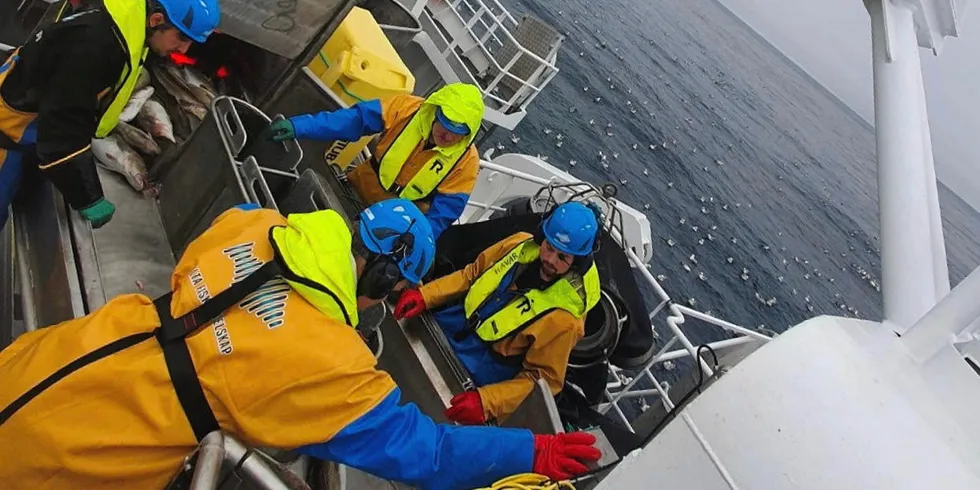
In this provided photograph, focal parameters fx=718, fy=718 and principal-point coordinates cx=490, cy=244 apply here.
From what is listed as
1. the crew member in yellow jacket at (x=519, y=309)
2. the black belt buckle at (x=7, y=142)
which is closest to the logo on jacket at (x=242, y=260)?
the black belt buckle at (x=7, y=142)

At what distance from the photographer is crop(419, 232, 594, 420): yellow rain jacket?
412cm

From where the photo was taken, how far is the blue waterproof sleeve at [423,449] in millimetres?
2291

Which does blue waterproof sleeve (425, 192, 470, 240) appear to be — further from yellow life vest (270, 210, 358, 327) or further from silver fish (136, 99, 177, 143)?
yellow life vest (270, 210, 358, 327)

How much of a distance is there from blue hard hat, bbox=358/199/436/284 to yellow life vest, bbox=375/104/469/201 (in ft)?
7.03

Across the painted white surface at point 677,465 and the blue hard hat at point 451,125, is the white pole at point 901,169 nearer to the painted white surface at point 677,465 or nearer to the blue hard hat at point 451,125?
the painted white surface at point 677,465

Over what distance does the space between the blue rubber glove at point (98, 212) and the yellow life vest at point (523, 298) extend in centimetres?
225

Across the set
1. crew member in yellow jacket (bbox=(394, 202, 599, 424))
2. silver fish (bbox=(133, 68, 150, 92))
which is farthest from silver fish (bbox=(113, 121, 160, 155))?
crew member in yellow jacket (bbox=(394, 202, 599, 424))

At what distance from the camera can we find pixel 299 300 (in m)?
2.19

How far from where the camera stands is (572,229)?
4215mm

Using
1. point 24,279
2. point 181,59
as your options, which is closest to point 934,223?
point 24,279

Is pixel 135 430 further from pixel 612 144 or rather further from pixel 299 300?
pixel 612 144

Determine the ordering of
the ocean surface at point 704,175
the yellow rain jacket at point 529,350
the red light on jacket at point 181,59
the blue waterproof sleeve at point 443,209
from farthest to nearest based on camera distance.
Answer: the ocean surface at point 704,175
the blue waterproof sleeve at point 443,209
the red light on jacket at point 181,59
the yellow rain jacket at point 529,350

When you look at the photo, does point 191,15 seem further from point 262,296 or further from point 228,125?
point 262,296

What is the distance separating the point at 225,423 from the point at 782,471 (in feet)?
5.06
